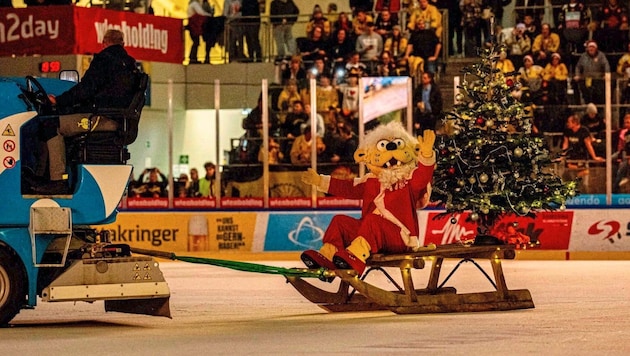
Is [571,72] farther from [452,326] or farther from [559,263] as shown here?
[452,326]

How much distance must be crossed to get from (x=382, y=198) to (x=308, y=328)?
7.19 feet

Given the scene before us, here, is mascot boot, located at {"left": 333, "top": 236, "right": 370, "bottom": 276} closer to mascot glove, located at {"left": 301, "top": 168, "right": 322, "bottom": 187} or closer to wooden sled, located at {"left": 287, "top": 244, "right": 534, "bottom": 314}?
wooden sled, located at {"left": 287, "top": 244, "right": 534, "bottom": 314}

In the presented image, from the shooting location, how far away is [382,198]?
14.1 metres

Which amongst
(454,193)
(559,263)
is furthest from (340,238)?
(559,263)

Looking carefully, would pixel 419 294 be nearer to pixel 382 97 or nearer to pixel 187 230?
pixel 382 97

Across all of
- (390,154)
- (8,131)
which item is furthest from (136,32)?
(8,131)

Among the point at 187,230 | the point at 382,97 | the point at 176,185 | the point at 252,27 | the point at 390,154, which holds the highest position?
the point at 252,27

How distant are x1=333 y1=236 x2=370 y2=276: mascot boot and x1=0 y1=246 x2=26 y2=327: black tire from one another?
2880 mm

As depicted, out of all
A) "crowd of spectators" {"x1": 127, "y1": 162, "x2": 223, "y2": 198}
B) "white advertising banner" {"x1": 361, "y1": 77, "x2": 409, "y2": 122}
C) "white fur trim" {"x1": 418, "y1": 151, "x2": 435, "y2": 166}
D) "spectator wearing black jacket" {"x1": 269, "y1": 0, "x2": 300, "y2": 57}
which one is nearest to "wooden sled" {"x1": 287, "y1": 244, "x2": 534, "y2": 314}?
"white fur trim" {"x1": 418, "y1": 151, "x2": 435, "y2": 166}

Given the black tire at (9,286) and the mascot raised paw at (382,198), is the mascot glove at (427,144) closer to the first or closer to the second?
the mascot raised paw at (382,198)

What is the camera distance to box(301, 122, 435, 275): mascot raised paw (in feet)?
44.9

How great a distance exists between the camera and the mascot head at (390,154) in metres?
14.3

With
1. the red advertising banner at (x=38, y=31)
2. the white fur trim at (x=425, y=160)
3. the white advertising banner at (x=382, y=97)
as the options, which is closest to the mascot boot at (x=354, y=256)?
the white fur trim at (x=425, y=160)

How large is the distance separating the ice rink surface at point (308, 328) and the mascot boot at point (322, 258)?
1.65 feet
